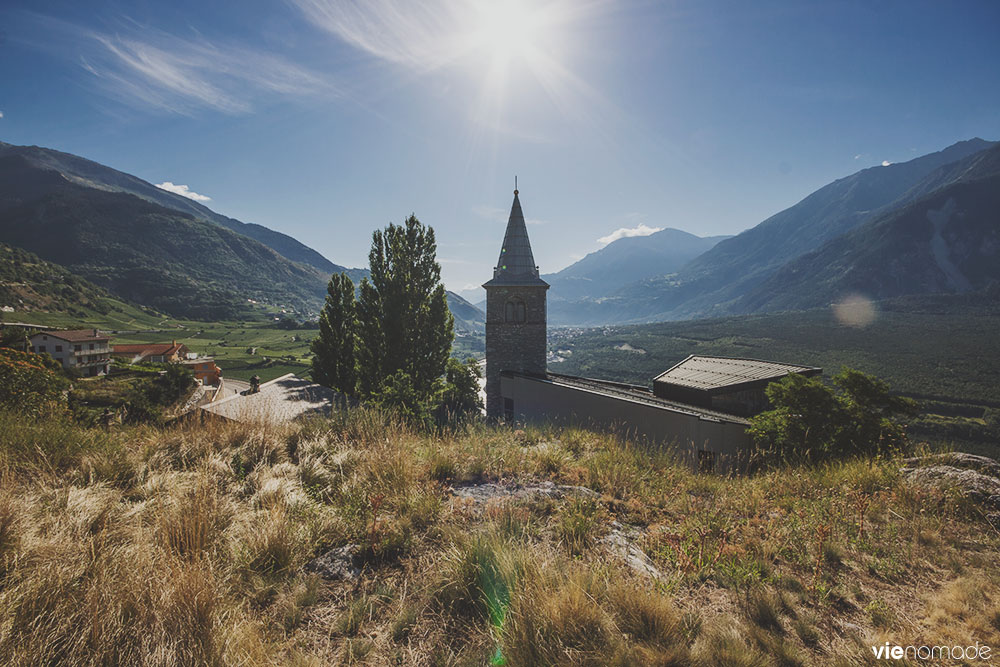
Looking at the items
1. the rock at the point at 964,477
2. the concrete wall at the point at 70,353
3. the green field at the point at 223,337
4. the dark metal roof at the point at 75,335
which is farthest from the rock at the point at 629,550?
the dark metal roof at the point at 75,335

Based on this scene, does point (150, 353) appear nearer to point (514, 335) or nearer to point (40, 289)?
point (514, 335)

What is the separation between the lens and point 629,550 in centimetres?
386

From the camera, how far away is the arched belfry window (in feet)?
78.1

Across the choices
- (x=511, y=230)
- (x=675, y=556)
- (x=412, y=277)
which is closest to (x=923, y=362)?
(x=511, y=230)

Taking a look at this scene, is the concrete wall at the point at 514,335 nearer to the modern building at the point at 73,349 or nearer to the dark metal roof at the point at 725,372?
the dark metal roof at the point at 725,372

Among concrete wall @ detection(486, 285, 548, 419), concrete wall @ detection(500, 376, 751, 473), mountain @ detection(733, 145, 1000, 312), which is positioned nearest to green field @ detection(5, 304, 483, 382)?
concrete wall @ detection(486, 285, 548, 419)

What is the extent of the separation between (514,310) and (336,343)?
42.4 feet

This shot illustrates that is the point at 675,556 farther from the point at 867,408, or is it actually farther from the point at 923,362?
the point at 923,362

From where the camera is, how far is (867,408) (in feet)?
29.2

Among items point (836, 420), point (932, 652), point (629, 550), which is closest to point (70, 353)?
point (629, 550)

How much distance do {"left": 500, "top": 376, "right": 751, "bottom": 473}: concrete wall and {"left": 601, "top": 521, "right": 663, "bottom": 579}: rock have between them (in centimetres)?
450

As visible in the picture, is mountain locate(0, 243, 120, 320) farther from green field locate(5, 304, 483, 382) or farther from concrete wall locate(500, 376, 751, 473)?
concrete wall locate(500, 376, 751, 473)

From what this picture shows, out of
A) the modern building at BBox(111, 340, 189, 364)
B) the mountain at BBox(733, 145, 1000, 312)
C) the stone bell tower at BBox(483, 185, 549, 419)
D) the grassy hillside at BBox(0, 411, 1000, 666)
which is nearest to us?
the grassy hillside at BBox(0, 411, 1000, 666)

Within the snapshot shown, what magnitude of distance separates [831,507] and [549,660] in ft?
15.7
